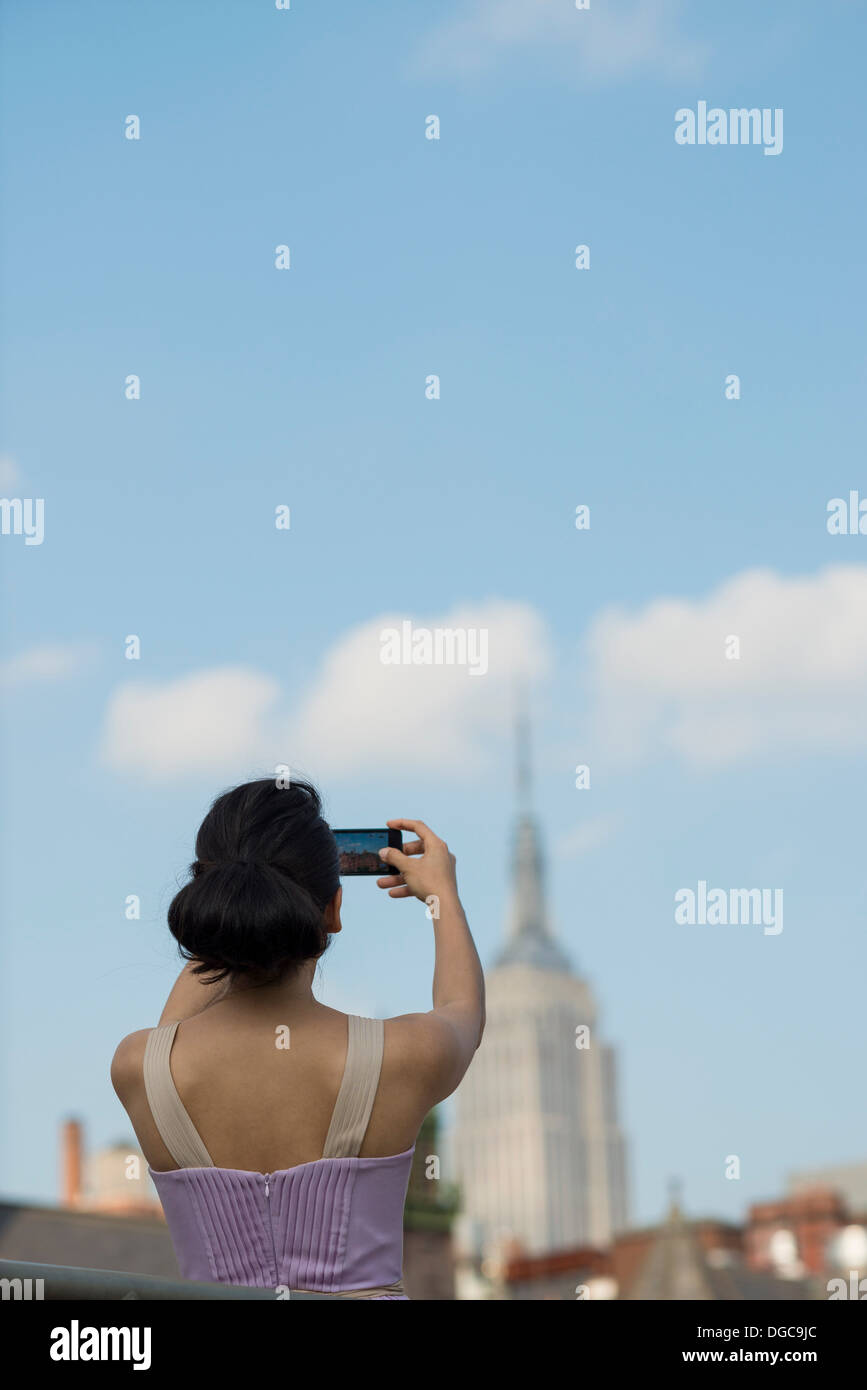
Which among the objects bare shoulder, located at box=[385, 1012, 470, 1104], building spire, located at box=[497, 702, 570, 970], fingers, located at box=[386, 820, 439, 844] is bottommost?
bare shoulder, located at box=[385, 1012, 470, 1104]

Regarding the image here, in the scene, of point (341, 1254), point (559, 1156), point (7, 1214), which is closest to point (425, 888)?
point (341, 1254)

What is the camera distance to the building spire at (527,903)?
174 metres

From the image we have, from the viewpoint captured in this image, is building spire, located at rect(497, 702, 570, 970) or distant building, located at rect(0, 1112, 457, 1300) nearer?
distant building, located at rect(0, 1112, 457, 1300)

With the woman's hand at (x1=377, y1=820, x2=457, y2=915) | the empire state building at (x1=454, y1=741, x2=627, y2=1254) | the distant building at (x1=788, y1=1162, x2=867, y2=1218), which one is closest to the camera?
the woman's hand at (x1=377, y1=820, x2=457, y2=915)

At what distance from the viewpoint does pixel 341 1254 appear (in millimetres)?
2254

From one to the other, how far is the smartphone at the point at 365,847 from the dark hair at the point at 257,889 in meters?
0.23

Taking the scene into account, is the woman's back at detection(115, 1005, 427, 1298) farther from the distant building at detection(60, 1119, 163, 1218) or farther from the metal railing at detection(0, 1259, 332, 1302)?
the distant building at detection(60, 1119, 163, 1218)

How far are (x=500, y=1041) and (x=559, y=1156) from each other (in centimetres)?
1261

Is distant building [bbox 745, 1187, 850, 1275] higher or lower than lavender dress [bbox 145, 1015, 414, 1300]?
lower

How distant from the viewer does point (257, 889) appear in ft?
7.49

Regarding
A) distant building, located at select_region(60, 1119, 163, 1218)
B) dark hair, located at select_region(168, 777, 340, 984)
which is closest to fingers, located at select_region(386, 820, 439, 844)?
dark hair, located at select_region(168, 777, 340, 984)

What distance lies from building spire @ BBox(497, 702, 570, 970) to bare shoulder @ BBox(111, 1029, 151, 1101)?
170 metres

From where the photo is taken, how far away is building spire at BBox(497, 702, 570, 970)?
174375 mm
